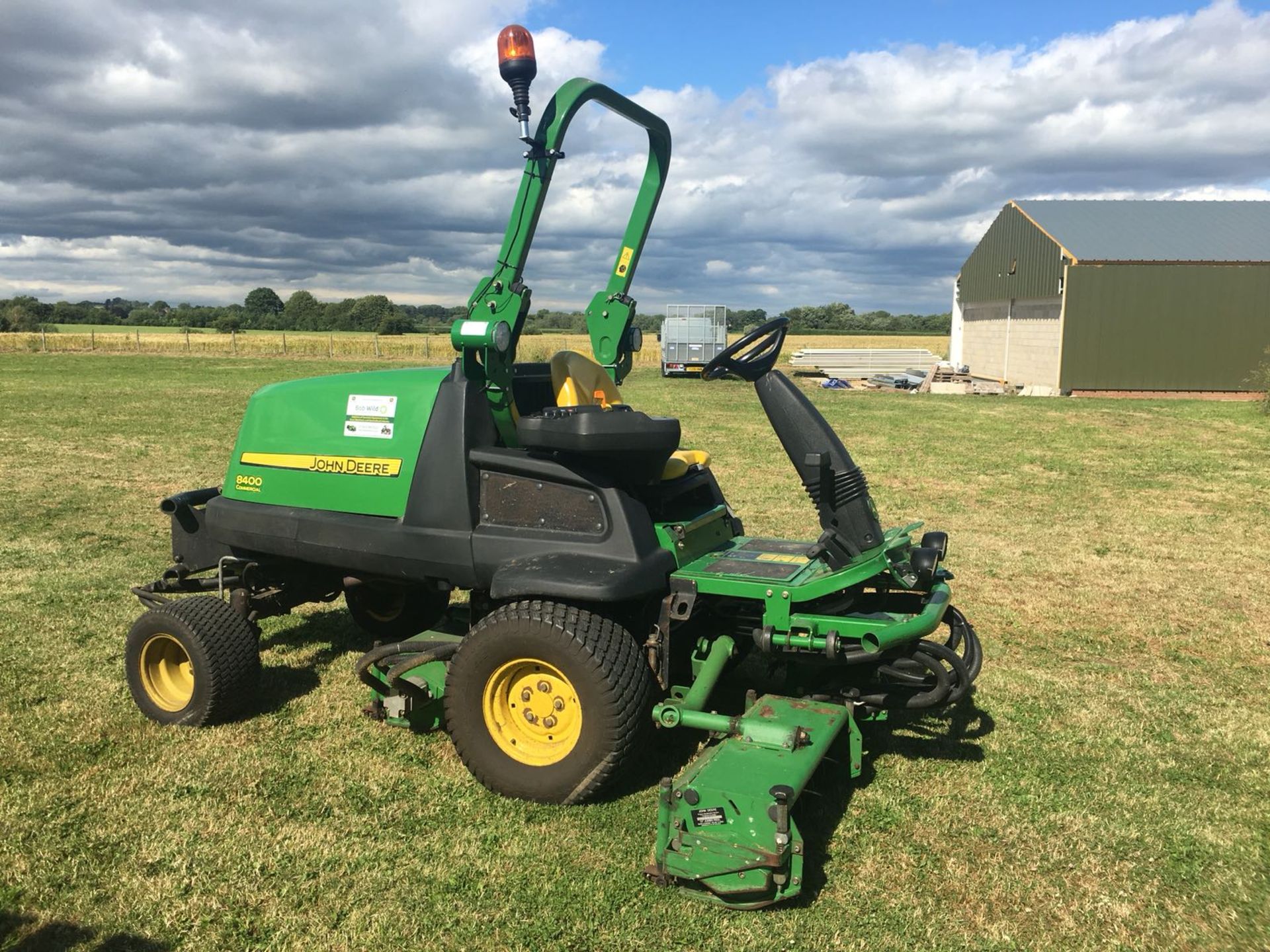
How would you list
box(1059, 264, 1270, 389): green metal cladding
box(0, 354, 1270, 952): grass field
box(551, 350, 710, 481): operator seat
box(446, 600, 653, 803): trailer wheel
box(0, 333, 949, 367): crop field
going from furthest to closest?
box(0, 333, 949, 367): crop field
box(1059, 264, 1270, 389): green metal cladding
box(551, 350, 710, 481): operator seat
box(446, 600, 653, 803): trailer wheel
box(0, 354, 1270, 952): grass field

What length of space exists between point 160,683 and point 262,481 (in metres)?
1.13

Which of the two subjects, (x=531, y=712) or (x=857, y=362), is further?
(x=857, y=362)

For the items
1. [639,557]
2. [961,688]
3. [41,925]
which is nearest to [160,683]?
[41,925]

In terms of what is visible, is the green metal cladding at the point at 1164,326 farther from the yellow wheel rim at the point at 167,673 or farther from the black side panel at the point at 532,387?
the yellow wheel rim at the point at 167,673

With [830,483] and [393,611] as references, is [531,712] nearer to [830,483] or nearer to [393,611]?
[830,483]

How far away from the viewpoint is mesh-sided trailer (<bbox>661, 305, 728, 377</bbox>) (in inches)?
1192

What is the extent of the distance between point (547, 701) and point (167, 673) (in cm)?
220

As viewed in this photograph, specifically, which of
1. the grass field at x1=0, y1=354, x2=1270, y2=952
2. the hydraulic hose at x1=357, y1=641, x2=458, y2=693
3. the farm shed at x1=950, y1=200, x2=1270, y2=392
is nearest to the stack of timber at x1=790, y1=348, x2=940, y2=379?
the farm shed at x1=950, y1=200, x2=1270, y2=392

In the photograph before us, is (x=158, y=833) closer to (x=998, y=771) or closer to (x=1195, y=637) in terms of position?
(x=998, y=771)

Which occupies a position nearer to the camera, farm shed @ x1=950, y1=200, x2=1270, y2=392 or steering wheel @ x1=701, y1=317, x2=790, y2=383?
steering wheel @ x1=701, y1=317, x2=790, y2=383

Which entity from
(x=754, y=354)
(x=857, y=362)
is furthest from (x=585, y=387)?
(x=857, y=362)

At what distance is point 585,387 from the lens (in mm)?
4664

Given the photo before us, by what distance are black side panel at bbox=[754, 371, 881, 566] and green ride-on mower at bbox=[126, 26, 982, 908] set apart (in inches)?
0.4

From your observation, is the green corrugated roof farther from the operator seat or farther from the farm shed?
the operator seat
